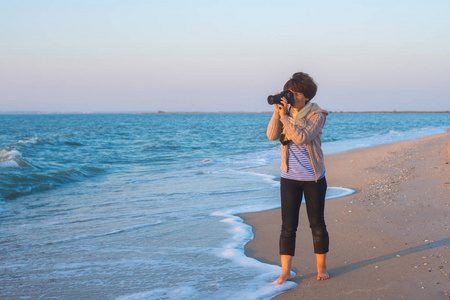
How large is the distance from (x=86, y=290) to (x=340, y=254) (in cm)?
245

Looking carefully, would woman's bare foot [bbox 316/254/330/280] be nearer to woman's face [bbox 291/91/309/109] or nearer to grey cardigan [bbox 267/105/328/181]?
grey cardigan [bbox 267/105/328/181]

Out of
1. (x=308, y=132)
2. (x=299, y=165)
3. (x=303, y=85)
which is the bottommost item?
(x=299, y=165)

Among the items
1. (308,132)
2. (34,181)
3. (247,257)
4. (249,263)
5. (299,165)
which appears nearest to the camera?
(308,132)

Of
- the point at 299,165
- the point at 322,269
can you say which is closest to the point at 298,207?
the point at 299,165

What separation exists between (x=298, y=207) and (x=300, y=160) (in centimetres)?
41

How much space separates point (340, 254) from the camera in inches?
159

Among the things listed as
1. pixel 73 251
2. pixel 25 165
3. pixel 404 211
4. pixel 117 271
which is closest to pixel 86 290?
pixel 117 271

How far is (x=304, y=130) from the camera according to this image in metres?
3.23

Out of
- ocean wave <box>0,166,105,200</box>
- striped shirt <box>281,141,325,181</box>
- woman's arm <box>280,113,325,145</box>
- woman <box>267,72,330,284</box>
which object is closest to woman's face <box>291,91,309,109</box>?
woman <box>267,72,330,284</box>

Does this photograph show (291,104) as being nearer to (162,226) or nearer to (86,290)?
(86,290)

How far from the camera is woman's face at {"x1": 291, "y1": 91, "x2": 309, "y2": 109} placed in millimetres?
3291

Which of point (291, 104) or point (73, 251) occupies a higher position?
point (291, 104)

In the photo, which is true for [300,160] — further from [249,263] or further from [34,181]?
[34,181]

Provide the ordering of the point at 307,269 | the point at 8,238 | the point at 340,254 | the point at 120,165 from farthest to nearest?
the point at 120,165, the point at 8,238, the point at 340,254, the point at 307,269
